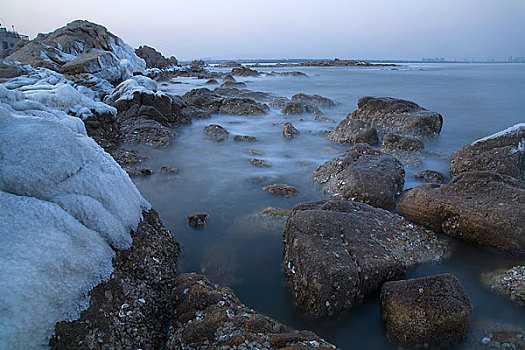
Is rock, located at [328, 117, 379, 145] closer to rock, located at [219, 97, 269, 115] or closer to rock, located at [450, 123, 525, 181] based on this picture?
rock, located at [450, 123, 525, 181]

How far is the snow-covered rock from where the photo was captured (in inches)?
79.0

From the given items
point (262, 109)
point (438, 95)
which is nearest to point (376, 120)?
point (262, 109)

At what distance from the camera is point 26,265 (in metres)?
2.11

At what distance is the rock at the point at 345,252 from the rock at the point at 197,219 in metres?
1.64

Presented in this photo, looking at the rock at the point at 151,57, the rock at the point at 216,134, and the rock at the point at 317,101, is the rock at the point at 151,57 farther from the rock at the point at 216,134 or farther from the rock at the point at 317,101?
the rock at the point at 216,134

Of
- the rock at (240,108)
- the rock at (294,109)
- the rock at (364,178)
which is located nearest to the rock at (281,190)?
the rock at (364,178)

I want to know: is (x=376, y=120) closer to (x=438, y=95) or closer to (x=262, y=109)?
(x=262, y=109)

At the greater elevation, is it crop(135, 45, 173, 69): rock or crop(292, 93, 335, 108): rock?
crop(135, 45, 173, 69): rock

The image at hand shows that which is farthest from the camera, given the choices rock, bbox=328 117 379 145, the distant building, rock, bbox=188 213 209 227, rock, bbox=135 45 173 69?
rock, bbox=135 45 173 69

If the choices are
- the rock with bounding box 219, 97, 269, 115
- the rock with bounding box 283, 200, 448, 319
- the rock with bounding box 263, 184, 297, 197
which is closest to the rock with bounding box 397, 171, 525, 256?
the rock with bounding box 283, 200, 448, 319

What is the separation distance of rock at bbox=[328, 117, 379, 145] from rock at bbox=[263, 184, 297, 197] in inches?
171

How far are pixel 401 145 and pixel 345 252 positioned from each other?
6564 mm

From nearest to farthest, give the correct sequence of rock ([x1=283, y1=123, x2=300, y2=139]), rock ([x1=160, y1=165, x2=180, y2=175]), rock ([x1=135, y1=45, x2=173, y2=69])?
rock ([x1=160, y1=165, x2=180, y2=175])
rock ([x1=283, y1=123, x2=300, y2=139])
rock ([x1=135, y1=45, x2=173, y2=69])

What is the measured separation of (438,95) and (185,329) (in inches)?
989
